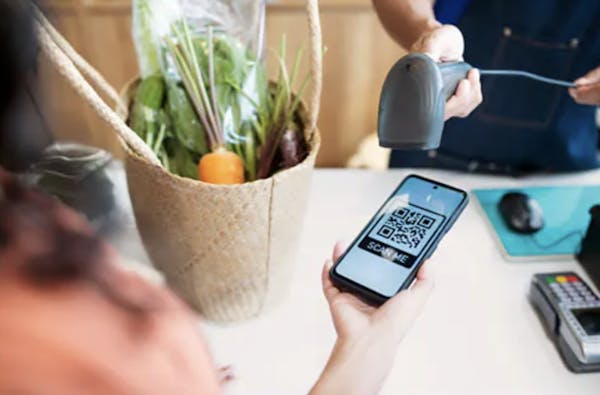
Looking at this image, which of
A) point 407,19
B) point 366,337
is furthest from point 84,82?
point 407,19

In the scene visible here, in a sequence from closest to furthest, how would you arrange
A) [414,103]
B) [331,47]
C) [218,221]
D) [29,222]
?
[29,222] < [414,103] < [218,221] < [331,47]

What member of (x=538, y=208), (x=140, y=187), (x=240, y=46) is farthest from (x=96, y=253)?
(x=538, y=208)

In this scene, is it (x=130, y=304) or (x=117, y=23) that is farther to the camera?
(x=117, y=23)

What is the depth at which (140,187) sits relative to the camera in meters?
0.61

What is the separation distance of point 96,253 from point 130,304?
0.03 m

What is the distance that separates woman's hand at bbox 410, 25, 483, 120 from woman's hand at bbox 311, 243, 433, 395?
0.53 ft

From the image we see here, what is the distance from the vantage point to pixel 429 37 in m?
0.62

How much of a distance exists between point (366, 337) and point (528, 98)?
24.0 inches

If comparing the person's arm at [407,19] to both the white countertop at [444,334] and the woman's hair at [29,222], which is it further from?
the woman's hair at [29,222]

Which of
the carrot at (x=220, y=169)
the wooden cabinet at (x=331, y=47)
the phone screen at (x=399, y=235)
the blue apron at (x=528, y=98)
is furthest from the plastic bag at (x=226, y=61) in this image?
the wooden cabinet at (x=331, y=47)

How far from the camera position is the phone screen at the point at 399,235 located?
1.86 feet

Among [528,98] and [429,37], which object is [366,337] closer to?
[429,37]

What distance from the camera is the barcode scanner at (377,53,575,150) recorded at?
0.48m

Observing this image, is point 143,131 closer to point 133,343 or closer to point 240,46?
point 240,46
